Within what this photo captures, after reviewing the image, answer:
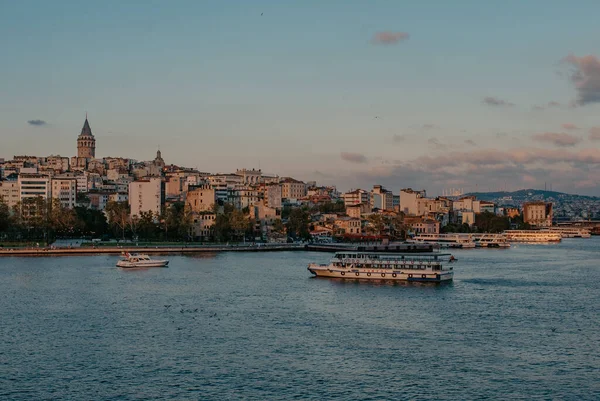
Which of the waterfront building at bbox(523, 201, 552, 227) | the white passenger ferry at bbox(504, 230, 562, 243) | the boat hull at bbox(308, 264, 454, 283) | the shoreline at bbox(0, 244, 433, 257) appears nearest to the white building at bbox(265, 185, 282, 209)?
the shoreline at bbox(0, 244, 433, 257)

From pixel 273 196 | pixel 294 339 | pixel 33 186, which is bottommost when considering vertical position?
pixel 294 339

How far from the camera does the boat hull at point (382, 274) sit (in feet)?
125

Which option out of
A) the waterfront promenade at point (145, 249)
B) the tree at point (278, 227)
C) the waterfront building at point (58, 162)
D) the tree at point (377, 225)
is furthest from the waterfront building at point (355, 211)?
the waterfront building at point (58, 162)

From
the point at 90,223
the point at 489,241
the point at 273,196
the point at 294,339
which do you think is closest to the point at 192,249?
the point at 90,223

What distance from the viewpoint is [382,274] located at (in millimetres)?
39375

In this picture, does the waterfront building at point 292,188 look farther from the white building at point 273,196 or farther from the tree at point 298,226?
the tree at point 298,226

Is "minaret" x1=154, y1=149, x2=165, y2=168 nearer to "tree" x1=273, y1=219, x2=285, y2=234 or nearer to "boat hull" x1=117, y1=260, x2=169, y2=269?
"tree" x1=273, y1=219, x2=285, y2=234

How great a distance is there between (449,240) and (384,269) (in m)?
48.2

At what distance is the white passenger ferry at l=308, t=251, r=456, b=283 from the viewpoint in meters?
38.4

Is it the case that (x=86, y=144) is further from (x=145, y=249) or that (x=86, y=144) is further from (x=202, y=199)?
(x=145, y=249)

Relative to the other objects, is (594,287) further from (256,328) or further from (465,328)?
(256,328)

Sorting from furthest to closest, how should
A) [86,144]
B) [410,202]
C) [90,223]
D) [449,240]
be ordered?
[86,144] → [410,202] → [449,240] → [90,223]

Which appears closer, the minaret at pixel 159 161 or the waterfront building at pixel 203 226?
the waterfront building at pixel 203 226

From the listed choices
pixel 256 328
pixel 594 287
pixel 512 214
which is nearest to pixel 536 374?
pixel 256 328
